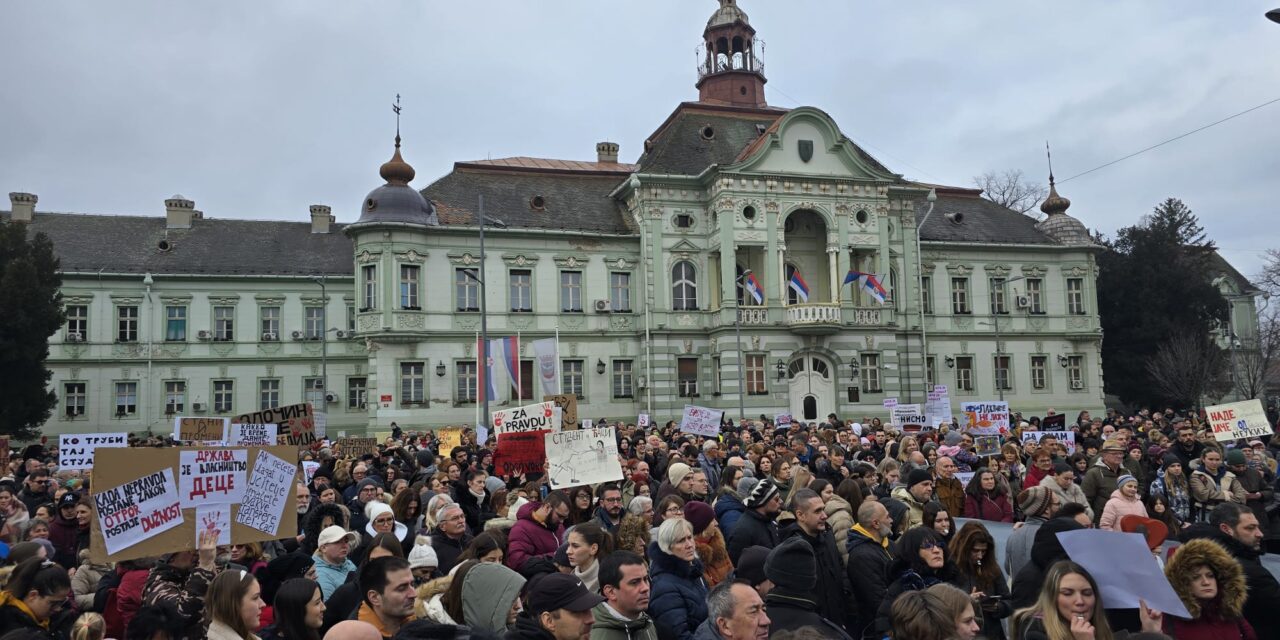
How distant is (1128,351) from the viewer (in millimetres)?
51906

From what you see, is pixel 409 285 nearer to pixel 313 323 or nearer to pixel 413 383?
pixel 413 383

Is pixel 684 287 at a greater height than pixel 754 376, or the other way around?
pixel 684 287

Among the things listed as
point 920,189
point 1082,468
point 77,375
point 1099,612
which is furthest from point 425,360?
point 1099,612

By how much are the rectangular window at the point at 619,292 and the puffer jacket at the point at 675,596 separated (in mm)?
35044

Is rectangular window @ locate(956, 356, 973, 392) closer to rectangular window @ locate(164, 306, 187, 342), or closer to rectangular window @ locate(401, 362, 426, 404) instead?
rectangular window @ locate(401, 362, 426, 404)

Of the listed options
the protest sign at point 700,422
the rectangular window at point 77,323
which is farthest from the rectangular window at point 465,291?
the protest sign at point 700,422

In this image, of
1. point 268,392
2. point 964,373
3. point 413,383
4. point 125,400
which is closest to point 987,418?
point 964,373

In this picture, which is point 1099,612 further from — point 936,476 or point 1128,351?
point 1128,351

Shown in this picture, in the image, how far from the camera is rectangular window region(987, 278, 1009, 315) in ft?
152

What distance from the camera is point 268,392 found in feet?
147

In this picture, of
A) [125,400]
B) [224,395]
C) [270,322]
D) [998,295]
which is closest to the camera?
[125,400]

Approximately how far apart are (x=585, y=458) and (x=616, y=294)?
2918cm

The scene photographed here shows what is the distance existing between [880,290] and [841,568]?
33001mm

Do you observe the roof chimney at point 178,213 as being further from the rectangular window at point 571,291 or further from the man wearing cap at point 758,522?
the man wearing cap at point 758,522
